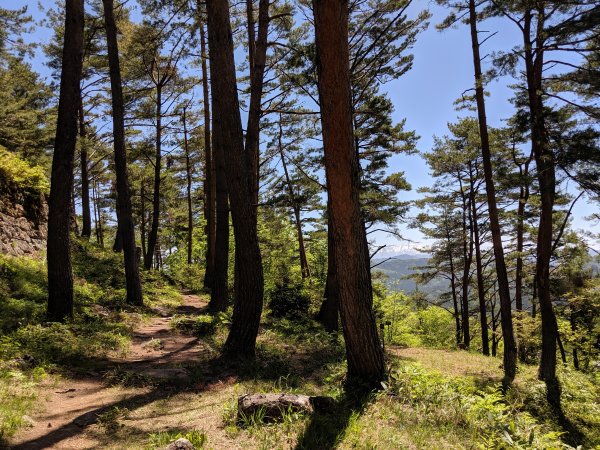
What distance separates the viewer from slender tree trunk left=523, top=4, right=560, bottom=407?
31.6 feet

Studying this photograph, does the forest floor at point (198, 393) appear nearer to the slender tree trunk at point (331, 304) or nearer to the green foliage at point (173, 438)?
the green foliage at point (173, 438)

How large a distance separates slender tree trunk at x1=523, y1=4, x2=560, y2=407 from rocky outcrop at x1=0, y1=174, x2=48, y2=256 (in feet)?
44.7

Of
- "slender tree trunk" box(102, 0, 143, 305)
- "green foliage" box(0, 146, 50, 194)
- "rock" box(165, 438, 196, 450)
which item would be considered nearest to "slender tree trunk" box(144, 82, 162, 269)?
Result: "green foliage" box(0, 146, 50, 194)

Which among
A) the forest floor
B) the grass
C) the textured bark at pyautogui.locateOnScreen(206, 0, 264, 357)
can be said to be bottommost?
the forest floor

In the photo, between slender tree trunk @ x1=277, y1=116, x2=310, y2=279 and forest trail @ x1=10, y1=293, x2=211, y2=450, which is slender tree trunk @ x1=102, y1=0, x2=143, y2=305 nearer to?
forest trail @ x1=10, y1=293, x2=211, y2=450

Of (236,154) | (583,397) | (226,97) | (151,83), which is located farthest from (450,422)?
(151,83)

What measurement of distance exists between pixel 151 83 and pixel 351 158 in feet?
49.5

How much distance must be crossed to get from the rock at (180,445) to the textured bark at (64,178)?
555 centimetres

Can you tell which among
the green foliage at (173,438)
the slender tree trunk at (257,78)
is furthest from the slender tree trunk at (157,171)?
the green foliage at (173,438)

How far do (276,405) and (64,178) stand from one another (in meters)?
6.25

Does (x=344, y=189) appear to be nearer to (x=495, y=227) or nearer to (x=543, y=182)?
(x=495, y=227)

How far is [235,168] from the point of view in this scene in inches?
254

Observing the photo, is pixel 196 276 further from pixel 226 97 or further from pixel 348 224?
pixel 348 224

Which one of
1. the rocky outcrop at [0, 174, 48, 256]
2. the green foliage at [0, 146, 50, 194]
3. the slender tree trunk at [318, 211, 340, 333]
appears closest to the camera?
the rocky outcrop at [0, 174, 48, 256]
